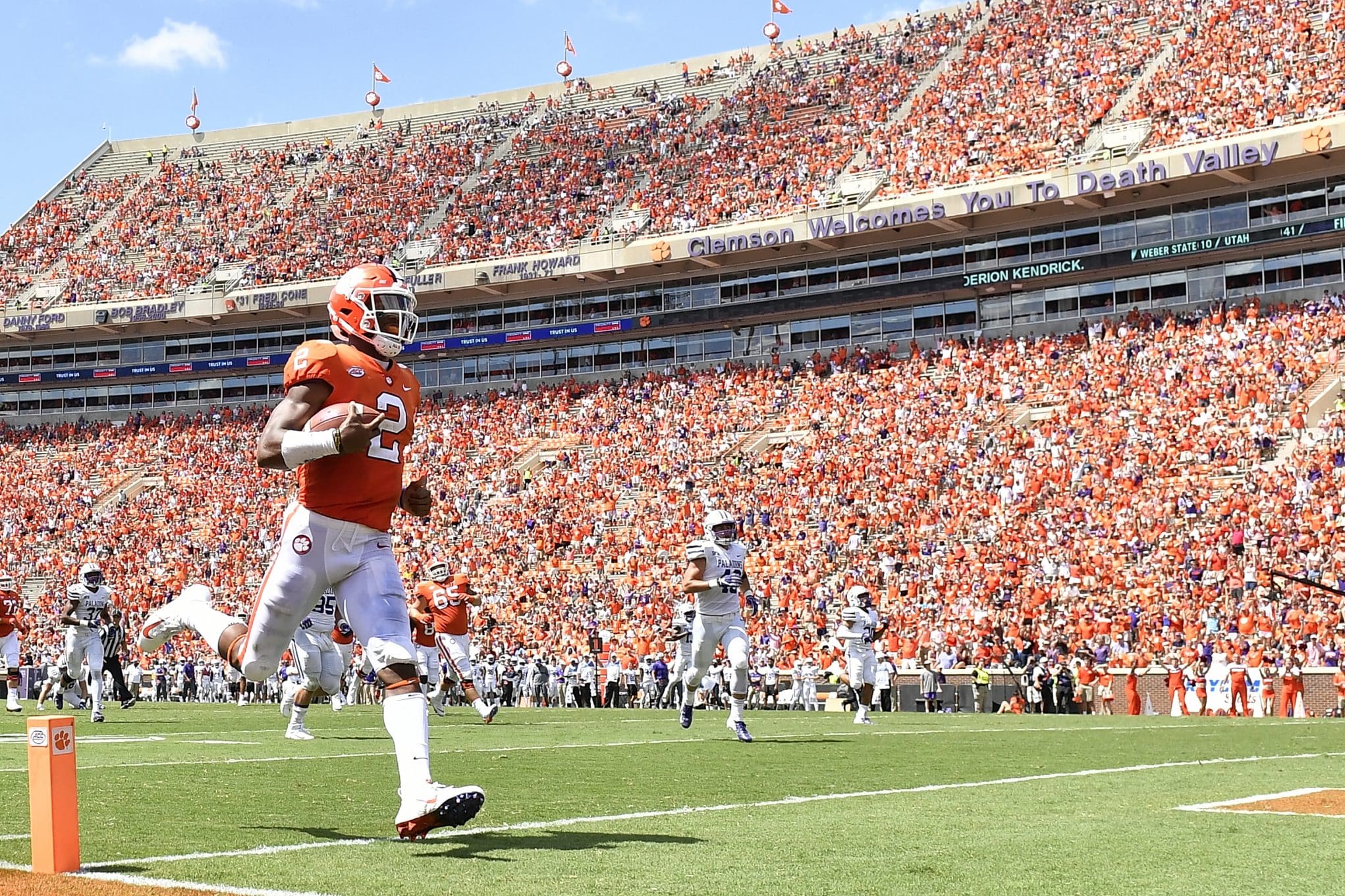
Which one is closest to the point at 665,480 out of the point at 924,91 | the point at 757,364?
the point at 757,364

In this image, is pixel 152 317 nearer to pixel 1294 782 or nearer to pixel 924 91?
pixel 924 91

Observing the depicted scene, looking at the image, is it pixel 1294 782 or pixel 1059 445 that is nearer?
pixel 1294 782

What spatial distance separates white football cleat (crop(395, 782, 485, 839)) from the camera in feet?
20.4

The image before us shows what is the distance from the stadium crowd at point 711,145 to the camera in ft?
139

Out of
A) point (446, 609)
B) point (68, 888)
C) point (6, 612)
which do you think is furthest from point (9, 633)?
point (68, 888)

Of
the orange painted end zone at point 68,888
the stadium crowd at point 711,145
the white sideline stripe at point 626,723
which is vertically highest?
the stadium crowd at point 711,145

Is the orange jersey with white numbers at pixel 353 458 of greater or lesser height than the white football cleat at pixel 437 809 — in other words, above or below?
above

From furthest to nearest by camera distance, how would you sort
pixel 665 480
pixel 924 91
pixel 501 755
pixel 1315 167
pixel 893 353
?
pixel 924 91
pixel 893 353
pixel 665 480
pixel 1315 167
pixel 501 755

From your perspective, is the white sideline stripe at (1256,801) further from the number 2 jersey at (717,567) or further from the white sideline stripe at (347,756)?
the number 2 jersey at (717,567)

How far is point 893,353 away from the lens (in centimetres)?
4522

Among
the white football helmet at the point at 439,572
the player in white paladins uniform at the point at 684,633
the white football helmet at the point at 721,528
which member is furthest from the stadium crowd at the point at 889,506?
the white football helmet at the point at 721,528

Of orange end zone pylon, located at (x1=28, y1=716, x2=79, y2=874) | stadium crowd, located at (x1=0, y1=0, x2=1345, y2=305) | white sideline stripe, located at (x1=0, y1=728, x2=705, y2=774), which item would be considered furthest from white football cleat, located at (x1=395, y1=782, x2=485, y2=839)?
stadium crowd, located at (x1=0, y1=0, x2=1345, y2=305)

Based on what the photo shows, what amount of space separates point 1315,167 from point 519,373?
1055 inches

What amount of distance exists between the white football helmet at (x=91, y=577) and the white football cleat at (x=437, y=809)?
1436cm
